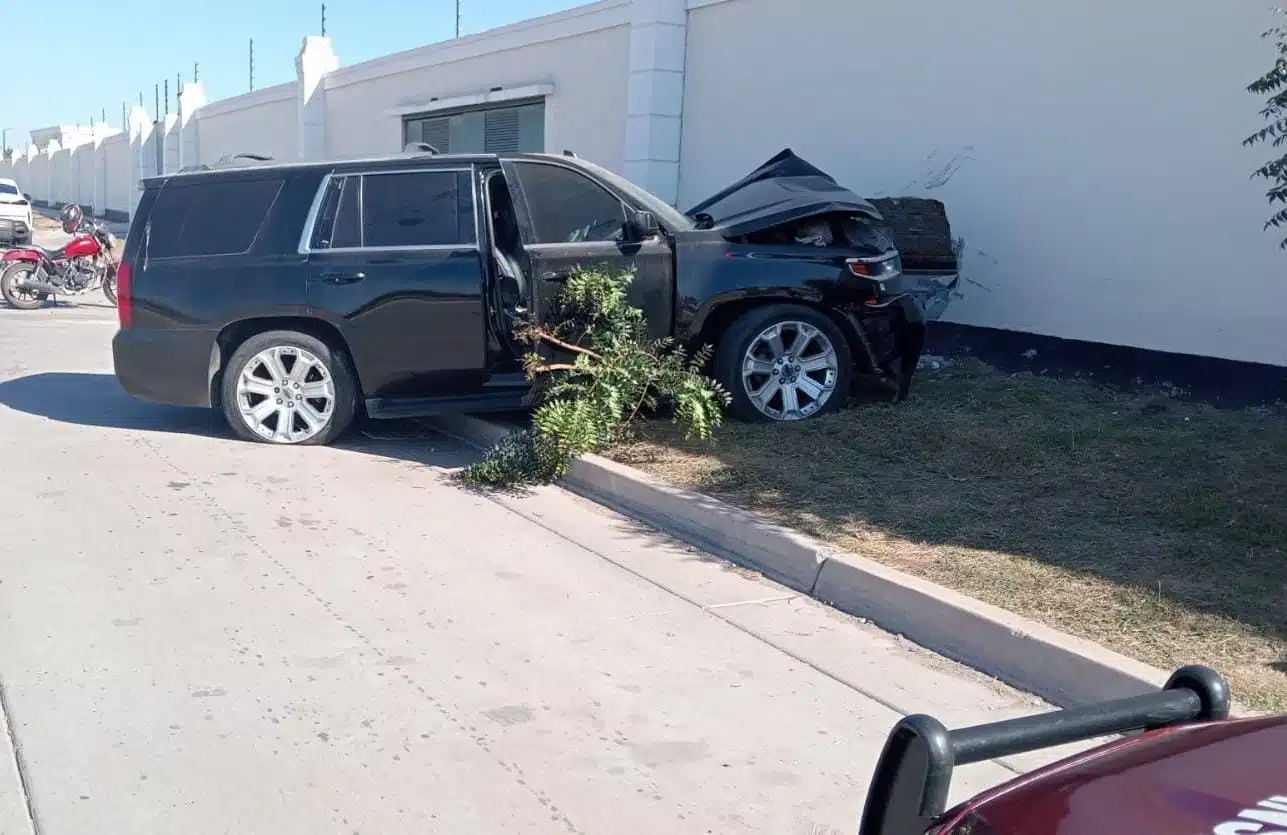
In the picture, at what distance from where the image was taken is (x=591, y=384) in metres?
7.64

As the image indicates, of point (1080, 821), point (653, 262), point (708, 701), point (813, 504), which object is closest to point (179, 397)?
point (653, 262)

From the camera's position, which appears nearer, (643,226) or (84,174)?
(643,226)

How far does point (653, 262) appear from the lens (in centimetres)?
801

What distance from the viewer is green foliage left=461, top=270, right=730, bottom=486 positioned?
747cm

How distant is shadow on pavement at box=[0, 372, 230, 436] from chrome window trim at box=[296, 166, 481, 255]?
5.47 feet

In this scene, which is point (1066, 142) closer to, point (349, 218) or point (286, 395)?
point (349, 218)

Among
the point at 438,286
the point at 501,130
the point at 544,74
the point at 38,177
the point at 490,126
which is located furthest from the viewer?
the point at 38,177

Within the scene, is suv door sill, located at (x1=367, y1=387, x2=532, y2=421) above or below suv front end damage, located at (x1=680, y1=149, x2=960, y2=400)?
below

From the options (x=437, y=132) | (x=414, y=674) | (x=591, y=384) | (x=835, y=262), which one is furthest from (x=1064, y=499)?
(x=437, y=132)

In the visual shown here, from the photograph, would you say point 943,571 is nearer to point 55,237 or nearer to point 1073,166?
point 1073,166

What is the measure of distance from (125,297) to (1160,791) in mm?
7826

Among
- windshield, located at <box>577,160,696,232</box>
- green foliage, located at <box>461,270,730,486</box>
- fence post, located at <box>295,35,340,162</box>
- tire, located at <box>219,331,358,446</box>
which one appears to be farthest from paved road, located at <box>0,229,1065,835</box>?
fence post, located at <box>295,35,340,162</box>

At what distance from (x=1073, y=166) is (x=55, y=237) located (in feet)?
106

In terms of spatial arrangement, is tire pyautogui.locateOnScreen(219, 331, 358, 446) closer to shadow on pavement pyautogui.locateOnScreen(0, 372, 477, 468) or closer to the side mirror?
shadow on pavement pyautogui.locateOnScreen(0, 372, 477, 468)
